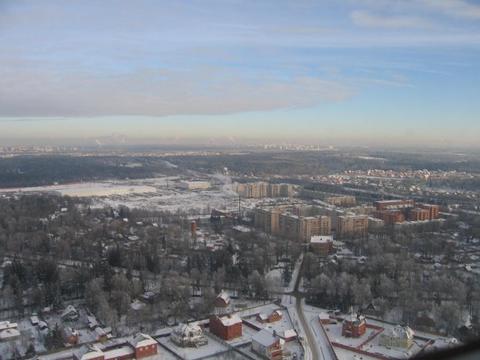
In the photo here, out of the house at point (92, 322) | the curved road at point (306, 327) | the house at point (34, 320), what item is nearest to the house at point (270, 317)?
the curved road at point (306, 327)

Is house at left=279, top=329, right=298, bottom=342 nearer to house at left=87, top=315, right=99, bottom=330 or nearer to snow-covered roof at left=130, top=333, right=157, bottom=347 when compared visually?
snow-covered roof at left=130, top=333, right=157, bottom=347

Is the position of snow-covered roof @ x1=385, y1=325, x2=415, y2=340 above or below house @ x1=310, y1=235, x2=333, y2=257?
above

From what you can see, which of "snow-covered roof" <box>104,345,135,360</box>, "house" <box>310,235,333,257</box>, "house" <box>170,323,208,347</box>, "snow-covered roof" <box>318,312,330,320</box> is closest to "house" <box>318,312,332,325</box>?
"snow-covered roof" <box>318,312,330,320</box>

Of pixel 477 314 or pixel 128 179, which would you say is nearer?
pixel 477 314

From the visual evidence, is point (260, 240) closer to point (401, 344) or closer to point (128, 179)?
point (401, 344)

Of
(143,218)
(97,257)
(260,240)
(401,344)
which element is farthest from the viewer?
(143,218)

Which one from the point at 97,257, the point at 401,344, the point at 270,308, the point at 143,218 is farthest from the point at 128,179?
the point at 401,344
